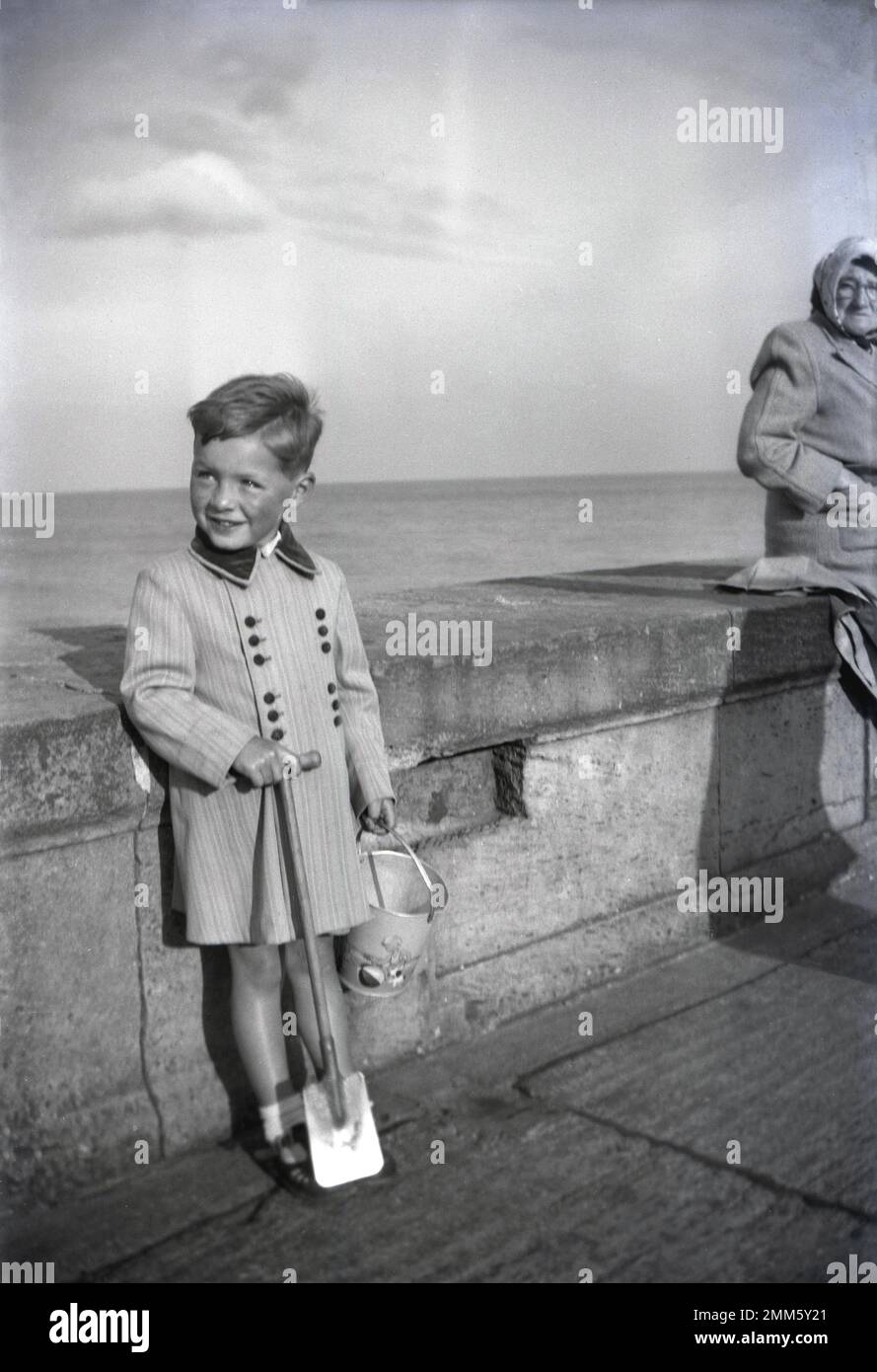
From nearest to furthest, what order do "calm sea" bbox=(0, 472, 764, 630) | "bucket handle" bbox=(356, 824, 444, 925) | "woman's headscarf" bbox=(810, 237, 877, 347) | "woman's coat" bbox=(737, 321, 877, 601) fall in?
"bucket handle" bbox=(356, 824, 444, 925)
"woman's headscarf" bbox=(810, 237, 877, 347)
"woman's coat" bbox=(737, 321, 877, 601)
"calm sea" bbox=(0, 472, 764, 630)

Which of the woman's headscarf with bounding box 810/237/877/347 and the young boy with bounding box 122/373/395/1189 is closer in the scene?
the young boy with bounding box 122/373/395/1189

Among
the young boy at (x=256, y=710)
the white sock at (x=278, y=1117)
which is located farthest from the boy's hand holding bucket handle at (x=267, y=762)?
the white sock at (x=278, y=1117)

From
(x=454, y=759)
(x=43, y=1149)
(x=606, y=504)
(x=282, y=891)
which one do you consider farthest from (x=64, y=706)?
(x=606, y=504)

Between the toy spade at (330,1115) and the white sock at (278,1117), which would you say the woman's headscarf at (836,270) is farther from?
the white sock at (278,1117)

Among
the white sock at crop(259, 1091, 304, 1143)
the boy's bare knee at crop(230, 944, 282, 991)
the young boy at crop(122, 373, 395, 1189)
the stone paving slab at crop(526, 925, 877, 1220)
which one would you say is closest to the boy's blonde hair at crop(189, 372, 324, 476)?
the young boy at crop(122, 373, 395, 1189)

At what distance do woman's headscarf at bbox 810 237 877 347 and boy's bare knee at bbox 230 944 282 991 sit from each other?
286 cm

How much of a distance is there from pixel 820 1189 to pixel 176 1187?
49.4 inches

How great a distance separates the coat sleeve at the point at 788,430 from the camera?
4.49 meters

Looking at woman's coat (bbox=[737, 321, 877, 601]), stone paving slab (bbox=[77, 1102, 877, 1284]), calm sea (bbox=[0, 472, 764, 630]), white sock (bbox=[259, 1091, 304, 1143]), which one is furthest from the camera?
calm sea (bbox=[0, 472, 764, 630])

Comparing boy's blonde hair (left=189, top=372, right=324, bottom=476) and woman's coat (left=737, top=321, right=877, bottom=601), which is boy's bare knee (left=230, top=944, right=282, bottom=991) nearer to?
boy's blonde hair (left=189, top=372, right=324, bottom=476)

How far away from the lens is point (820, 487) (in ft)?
14.8

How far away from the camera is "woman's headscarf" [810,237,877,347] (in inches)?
173

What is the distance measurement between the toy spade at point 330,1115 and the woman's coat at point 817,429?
243 centimetres

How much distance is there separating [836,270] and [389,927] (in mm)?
2711
